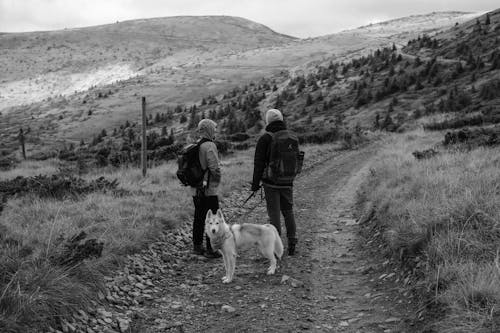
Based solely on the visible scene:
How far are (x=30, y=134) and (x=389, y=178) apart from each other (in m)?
39.9

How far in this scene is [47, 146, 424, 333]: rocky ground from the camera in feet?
16.2

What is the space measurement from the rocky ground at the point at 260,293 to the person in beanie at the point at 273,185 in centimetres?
55

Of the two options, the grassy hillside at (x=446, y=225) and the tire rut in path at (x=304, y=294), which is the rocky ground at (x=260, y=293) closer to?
the tire rut in path at (x=304, y=294)

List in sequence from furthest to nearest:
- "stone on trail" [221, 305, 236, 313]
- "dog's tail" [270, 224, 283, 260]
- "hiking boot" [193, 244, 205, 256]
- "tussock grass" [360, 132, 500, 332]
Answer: "hiking boot" [193, 244, 205, 256] → "dog's tail" [270, 224, 283, 260] → "stone on trail" [221, 305, 236, 313] → "tussock grass" [360, 132, 500, 332]

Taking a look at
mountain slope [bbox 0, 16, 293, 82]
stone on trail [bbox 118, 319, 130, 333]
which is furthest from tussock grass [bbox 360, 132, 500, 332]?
mountain slope [bbox 0, 16, 293, 82]

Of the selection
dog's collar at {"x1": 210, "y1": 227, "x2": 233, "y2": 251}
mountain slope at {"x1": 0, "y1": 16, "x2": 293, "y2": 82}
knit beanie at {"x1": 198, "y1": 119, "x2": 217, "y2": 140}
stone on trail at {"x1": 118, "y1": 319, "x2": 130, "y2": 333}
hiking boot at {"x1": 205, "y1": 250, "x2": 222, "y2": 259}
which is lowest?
hiking boot at {"x1": 205, "y1": 250, "x2": 222, "y2": 259}

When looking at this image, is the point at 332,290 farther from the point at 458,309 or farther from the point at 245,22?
the point at 245,22

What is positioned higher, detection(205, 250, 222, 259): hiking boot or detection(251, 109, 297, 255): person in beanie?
detection(251, 109, 297, 255): person in beanie

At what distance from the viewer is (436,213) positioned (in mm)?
6035

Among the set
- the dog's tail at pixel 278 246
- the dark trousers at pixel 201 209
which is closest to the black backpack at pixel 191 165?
the dark trousers at pixel 201 209

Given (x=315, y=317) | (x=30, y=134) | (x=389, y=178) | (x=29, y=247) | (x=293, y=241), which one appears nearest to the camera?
(x=315, y=317)

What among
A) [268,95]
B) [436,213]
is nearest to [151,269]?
[436,213]

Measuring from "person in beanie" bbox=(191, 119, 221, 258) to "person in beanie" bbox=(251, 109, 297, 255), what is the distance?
611 millimetres

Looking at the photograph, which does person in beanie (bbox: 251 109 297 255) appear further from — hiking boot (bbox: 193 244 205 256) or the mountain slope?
the mountain slope
